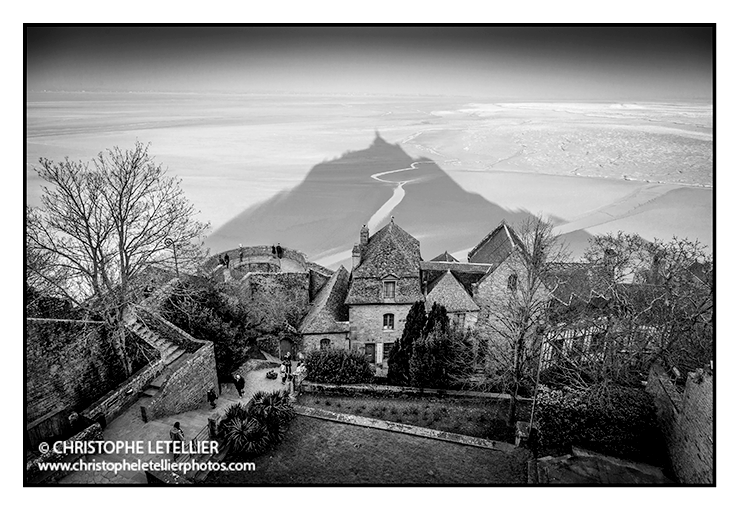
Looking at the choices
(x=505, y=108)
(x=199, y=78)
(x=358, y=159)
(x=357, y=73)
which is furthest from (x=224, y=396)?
(x=505, y=108)

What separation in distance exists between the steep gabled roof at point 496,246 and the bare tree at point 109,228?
6.84 m

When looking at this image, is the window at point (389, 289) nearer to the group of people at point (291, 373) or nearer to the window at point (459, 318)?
the window at point (459, 318)

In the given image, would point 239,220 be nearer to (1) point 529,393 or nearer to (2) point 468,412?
(2) point 468,412

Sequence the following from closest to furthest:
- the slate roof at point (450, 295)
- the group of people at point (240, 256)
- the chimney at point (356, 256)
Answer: the chimney at point (356, 256) < the slate roof at point (450, 295) < the group of people at point (240, 256)

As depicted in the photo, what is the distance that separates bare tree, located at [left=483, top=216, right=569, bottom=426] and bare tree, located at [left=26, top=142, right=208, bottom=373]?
275 inches

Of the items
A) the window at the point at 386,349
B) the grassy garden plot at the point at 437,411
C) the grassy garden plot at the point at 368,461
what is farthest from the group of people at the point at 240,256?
the grassy garden plot at the point at 368,461

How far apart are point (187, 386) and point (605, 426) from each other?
8264mm

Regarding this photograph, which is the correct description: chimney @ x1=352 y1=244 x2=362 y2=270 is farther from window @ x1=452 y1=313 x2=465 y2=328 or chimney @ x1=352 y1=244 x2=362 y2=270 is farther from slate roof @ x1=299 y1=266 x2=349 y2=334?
window @ x1=452 y1=313 x2=465 y2=328

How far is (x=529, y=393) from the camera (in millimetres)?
11141

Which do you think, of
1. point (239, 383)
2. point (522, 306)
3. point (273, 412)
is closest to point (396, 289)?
point (522, 306)

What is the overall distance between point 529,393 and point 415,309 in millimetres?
3253

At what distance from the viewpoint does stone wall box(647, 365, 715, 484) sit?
7531 millimetres

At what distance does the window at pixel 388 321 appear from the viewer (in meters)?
12.9

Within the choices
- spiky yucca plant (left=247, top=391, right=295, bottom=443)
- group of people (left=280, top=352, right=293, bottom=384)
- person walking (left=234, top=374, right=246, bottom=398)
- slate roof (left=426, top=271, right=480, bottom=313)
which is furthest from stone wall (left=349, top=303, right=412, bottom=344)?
spiky yucca plant (left=247, top=391, right=295, bottom=443)
